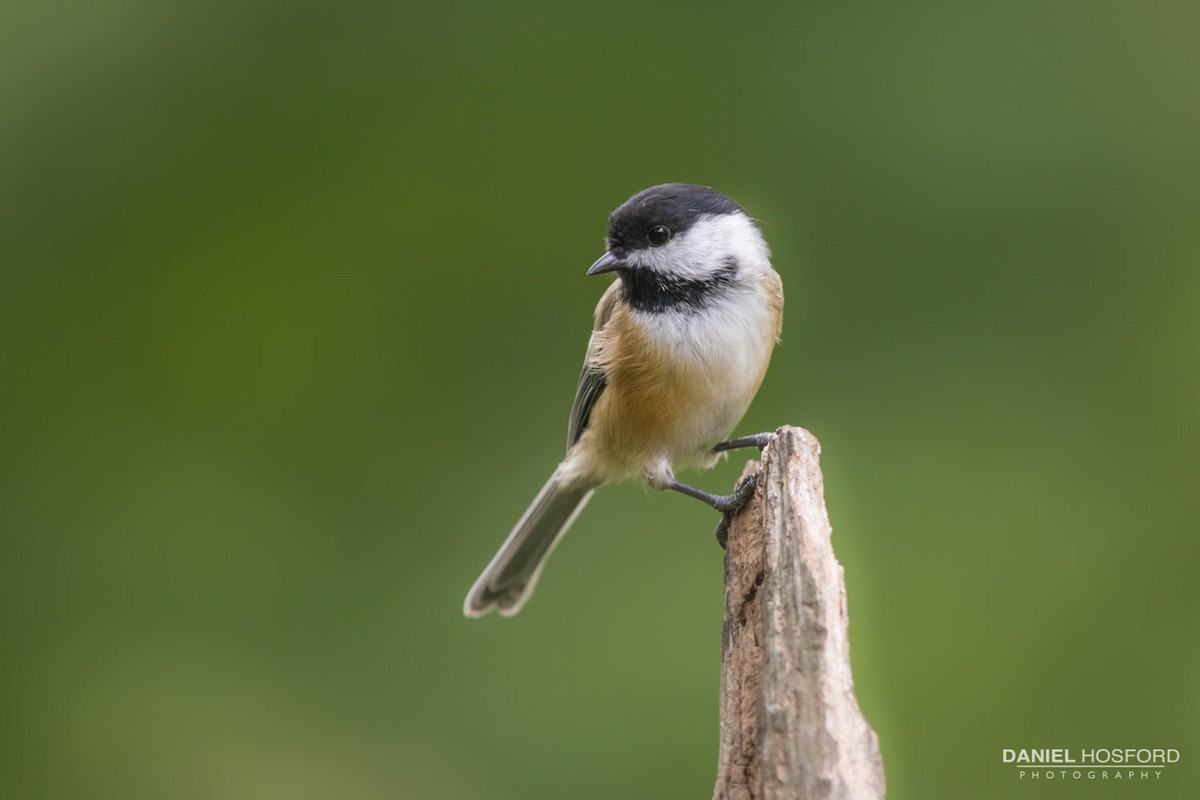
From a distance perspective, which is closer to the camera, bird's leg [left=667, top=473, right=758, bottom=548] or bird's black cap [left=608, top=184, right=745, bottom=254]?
bird's leg [left=667, top=473, right=758, bottom=548]

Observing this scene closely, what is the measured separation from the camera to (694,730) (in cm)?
264

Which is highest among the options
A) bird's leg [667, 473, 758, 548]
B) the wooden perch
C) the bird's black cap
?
the bird's black cap

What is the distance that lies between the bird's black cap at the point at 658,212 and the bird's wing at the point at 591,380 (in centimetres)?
21

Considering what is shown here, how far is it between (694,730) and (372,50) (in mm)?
1875

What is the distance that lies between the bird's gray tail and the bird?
1.12 ft

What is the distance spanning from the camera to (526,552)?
2963mm

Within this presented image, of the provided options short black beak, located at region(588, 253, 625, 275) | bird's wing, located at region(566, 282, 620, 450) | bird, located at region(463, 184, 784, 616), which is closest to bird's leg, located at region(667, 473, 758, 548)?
bird, located at region(463, 184, 784, 616)

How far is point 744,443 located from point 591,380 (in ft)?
1.29

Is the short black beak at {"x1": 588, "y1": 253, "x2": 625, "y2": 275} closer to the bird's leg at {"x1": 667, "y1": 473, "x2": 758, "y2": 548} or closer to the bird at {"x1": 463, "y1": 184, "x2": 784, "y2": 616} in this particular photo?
the bird at {"x1": 463, "y1": 184, "x2": 784, "y2": 616}

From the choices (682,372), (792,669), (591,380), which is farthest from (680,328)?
(792,669)

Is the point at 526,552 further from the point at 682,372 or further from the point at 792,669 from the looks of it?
the point at 792,669

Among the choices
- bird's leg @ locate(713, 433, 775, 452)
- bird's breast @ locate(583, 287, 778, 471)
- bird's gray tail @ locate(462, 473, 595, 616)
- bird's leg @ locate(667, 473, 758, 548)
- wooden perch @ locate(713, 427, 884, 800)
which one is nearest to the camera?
wooden perch @ locate(713, 427, 884, 800)

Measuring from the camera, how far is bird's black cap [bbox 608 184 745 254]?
2488 mm

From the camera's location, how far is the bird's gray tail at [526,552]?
2.92 metres
